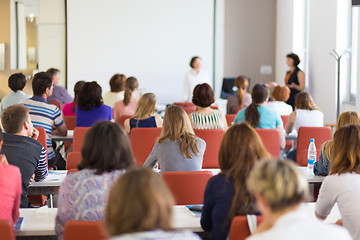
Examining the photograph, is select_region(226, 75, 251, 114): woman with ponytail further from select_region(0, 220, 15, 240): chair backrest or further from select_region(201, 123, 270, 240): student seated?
select_region(0, 220, 15, 240): chair backrest

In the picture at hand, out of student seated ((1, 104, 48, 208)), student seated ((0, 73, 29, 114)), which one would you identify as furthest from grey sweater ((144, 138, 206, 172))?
student seated ((0, 73, 29, 114))

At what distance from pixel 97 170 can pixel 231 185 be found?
68cm

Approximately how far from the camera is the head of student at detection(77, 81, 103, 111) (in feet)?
22.0

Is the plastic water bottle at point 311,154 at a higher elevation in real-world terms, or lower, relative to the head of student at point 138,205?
lower

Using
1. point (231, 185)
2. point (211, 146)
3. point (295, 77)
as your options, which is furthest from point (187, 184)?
point (295, 77)

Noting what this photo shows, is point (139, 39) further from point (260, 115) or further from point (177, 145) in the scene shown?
point (177, 145)

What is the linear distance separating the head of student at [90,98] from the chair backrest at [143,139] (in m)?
1.10

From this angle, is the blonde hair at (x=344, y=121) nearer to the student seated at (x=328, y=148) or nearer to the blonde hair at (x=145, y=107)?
the student seated at (x=328, y=148)

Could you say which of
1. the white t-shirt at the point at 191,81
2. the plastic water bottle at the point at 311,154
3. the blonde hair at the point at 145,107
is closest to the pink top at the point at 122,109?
the blonde hair at the point at 145,107

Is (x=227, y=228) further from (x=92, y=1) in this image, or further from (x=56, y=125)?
(x=92, y=1)

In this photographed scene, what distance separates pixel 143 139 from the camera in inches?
230

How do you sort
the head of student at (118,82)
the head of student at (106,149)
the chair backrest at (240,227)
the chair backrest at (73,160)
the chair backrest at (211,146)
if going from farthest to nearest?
the head of student at (118,82) → the chair backrest at (211,146) → the chair backrest at (73,160) → the head of student at (106,149) → the chair backrest at (240,227)

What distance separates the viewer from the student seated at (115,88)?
8672mm

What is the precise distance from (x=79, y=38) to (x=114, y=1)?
111 cm
